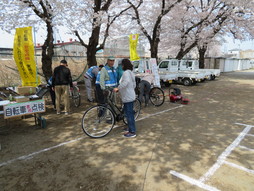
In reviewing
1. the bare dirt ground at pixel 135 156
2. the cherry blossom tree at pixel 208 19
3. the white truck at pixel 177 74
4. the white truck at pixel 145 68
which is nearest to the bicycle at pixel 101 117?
the bare dirt ground at pixel 135 156

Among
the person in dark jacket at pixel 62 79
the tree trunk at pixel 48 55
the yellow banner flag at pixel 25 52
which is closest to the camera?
the person in dark jacket at pixel 62 79

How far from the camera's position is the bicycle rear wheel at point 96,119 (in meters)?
3.90

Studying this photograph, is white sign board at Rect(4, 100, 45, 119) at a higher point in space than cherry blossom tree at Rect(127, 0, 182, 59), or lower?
lower

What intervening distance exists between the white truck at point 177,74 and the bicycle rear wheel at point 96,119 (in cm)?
781

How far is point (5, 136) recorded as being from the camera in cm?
420

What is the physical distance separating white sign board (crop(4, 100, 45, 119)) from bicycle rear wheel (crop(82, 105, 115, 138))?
133 cm

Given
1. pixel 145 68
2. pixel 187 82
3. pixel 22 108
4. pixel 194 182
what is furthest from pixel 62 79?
pixel 187 82

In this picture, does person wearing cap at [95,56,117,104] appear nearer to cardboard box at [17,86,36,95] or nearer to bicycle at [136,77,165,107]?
cardboard box at [17,86,36,95]

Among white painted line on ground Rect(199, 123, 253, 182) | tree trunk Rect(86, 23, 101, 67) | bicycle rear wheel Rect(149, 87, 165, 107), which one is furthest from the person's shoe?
tree trunk Rect(86, 23, 101, 67)

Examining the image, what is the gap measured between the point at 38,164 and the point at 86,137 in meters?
1.23

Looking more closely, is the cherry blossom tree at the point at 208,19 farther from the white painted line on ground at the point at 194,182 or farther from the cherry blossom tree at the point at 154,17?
the white painted line on ground at the point at 194,182

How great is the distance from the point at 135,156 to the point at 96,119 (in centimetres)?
137

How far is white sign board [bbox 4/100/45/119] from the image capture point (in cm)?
391

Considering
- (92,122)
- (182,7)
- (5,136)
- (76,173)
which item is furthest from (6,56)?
(182,7)
